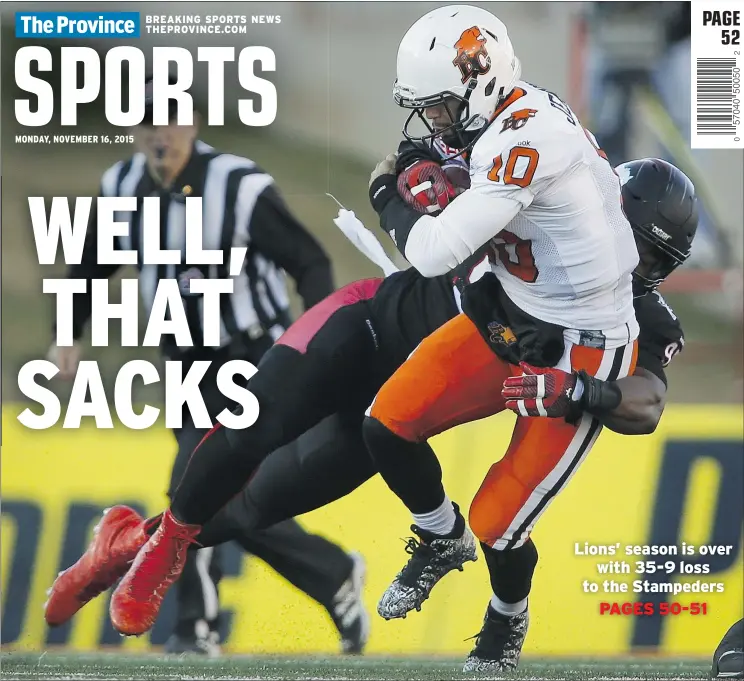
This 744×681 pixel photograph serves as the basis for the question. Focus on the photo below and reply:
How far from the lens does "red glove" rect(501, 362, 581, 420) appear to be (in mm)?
2592

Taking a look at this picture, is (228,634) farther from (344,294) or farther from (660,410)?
(660,410)

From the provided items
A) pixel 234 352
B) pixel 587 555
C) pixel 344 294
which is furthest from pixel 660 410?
pixel 234 352

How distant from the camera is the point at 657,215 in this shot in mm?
2664

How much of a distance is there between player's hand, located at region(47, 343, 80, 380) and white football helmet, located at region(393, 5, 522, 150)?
1064mm

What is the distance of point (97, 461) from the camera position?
9.63ft

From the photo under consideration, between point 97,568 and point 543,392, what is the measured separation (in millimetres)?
1237

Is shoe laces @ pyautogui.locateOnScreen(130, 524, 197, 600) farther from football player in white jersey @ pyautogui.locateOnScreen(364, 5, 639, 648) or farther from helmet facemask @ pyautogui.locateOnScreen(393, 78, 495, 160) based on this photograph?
helmet facemask @ pyautogui.locateOnScreen(393, 78, 495, 160)

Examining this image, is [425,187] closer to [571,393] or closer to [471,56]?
[471,56]

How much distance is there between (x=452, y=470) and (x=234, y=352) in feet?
2.05

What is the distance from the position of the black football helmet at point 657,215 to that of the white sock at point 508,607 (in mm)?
829

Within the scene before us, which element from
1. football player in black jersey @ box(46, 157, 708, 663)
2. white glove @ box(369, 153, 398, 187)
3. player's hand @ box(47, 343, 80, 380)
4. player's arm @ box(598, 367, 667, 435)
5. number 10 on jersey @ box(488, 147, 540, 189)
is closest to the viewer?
number 10 on jersey @ box(488, 147, 540, 189)

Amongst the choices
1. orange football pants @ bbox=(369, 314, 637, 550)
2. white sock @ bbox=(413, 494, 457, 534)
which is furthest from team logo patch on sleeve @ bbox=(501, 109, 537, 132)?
white sock @ bbox=(413, 494, 457, 534)

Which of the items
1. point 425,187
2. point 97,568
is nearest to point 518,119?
point 425,187

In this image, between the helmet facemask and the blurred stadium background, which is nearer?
the helmet facemask
